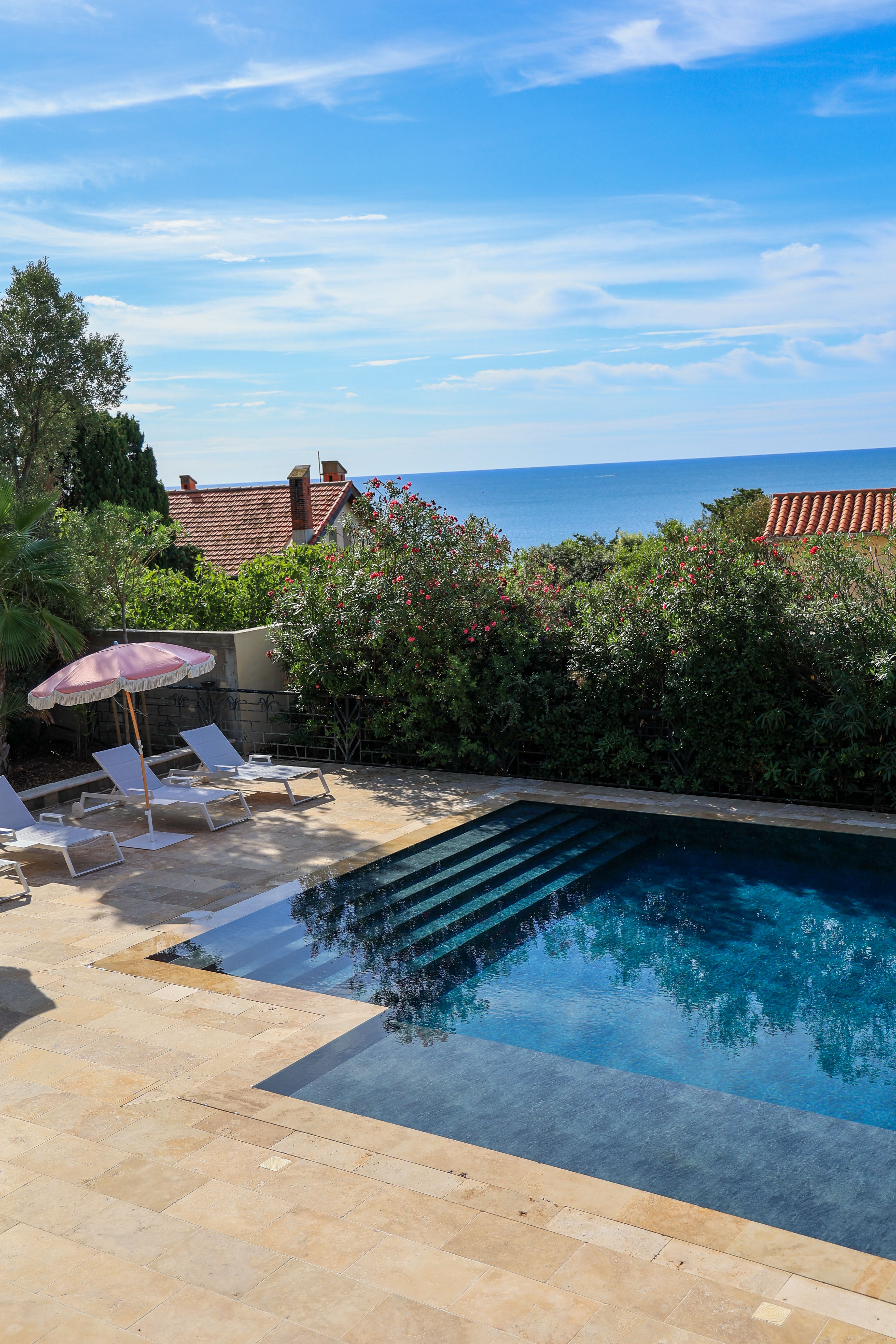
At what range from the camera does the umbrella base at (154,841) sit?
1099cm

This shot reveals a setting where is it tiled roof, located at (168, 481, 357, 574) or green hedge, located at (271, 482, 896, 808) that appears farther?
tiled roof, located at (168, 481, 357, 574)

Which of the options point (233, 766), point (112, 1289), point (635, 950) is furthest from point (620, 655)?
point (112, 1289)

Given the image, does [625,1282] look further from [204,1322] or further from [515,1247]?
[204,1322]

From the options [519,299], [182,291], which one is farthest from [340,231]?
[182,291]

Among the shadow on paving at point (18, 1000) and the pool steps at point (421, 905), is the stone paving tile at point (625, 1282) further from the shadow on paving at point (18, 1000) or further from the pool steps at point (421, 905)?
the shadow on paving at point (18, 1000)

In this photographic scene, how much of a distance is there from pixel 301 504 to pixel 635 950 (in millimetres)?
21450

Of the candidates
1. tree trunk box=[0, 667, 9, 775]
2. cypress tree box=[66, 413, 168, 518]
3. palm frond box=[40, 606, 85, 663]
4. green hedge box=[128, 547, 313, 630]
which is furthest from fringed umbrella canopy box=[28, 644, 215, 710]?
cypress tree box=[66, 413, 168, 518]

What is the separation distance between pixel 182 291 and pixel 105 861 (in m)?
17.7

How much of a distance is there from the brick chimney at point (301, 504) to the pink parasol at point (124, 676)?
16.7m

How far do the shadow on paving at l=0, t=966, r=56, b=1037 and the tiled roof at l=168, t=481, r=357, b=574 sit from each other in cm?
2101

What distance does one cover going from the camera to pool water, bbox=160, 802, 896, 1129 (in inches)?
264

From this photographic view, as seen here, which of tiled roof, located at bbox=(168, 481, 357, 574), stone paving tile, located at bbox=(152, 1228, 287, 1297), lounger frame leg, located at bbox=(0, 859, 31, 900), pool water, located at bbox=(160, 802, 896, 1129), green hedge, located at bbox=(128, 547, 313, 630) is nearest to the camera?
stone paving tile, located at bbox=(152, 1228, 287, 1297)

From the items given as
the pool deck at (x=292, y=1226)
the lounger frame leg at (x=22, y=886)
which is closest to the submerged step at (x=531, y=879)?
the pool deck at (x=292, y=1226)

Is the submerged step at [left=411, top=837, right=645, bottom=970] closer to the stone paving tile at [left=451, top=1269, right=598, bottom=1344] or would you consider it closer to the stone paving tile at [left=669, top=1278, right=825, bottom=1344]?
the stone paving tile at [left=451, top=1269, right=598, bottom=1344]
